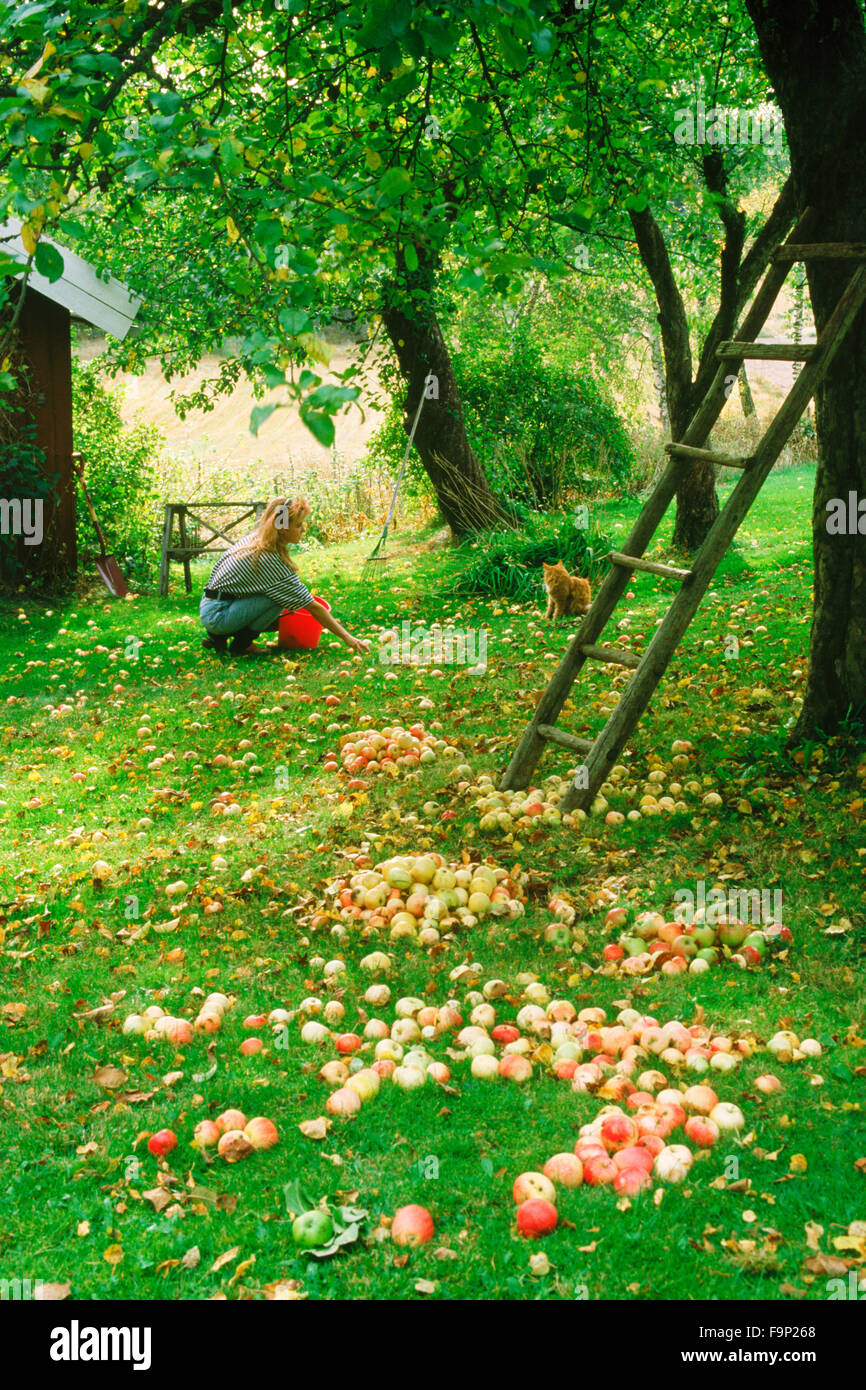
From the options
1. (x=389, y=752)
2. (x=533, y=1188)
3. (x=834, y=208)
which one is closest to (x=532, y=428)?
(x=389, y=752)

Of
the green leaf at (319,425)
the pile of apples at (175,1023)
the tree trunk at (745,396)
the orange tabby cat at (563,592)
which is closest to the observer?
the green leaf at (319,425)

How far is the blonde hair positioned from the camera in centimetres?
884

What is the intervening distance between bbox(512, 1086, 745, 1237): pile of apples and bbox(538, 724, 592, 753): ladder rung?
227cm

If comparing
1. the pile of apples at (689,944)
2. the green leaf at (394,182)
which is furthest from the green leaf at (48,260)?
the pile of apples at (689,944)

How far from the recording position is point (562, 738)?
17.3 ft

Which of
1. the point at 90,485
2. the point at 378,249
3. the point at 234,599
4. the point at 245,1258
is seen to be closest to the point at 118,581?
the point at 90,485

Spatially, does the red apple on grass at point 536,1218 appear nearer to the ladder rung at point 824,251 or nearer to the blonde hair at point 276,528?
the ladder rung at point 824,251

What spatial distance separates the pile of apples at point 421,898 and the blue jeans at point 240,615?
4607 mm

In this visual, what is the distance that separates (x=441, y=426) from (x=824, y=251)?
30.4ft

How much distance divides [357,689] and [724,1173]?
5.31 meters

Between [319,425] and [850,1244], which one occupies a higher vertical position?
[319,425]

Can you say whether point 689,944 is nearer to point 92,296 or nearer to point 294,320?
point 294,320

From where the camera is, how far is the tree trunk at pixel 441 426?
43.7 ft
